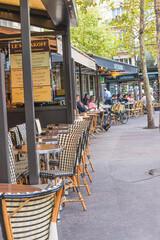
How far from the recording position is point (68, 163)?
Answer: 228 inches

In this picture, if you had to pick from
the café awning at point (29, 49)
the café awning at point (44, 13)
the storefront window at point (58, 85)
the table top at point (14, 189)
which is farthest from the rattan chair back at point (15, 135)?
the storefront window at point (58, 85)

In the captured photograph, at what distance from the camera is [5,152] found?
365 cm

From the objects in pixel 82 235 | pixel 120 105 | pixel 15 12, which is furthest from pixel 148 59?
pixel 82 235

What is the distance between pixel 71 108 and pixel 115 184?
3985mm

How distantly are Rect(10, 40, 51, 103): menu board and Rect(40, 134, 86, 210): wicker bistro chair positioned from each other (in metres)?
4.51

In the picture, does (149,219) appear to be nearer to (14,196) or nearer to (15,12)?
(14,196)

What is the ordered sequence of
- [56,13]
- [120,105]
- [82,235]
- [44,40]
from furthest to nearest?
[120,105], [44,40], [56,13], [82,235]

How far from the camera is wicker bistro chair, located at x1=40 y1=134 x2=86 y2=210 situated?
5.46 m

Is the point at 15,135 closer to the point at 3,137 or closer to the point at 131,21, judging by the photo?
the point at 3,137

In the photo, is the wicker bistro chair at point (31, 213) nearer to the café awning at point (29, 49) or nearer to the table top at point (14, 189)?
the table top at point (14, 189)

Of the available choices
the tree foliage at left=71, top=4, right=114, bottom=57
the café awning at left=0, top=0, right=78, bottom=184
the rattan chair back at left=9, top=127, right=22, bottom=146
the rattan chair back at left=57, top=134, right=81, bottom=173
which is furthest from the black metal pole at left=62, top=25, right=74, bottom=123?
the tree foliage at left=71, top=4, right=114, bottom=57

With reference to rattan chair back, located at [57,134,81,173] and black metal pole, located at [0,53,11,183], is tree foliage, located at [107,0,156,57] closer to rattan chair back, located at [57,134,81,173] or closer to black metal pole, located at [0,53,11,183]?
rattan chair back, located at [57,134,81,173]

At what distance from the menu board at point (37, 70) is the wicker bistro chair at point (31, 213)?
775 cm

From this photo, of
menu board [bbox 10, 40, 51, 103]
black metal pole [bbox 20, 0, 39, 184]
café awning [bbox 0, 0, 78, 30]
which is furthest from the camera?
menu board [bbox 10, 40, 51, 103]
